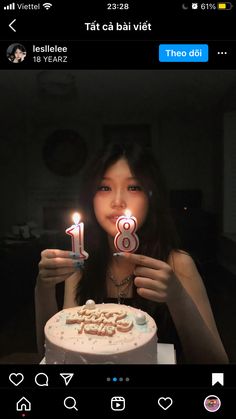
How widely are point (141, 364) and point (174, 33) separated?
61cm

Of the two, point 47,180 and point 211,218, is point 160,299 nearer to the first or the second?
point 211,218

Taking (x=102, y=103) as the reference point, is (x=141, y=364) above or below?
below

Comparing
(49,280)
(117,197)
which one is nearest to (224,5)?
(117,197)

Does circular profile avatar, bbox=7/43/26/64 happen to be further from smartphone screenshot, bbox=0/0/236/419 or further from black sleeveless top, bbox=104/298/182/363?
black sleeveless top, bbox=104/298/182/363

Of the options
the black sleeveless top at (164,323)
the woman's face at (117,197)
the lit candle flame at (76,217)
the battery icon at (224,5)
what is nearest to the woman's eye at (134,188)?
the woman's face at (117,197)

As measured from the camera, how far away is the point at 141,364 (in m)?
0.64

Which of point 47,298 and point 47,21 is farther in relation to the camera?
point 47,298

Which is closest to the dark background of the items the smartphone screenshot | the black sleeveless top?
the smartphone screenshot

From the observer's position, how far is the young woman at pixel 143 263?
0.68 meters

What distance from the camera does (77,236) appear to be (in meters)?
0.65
